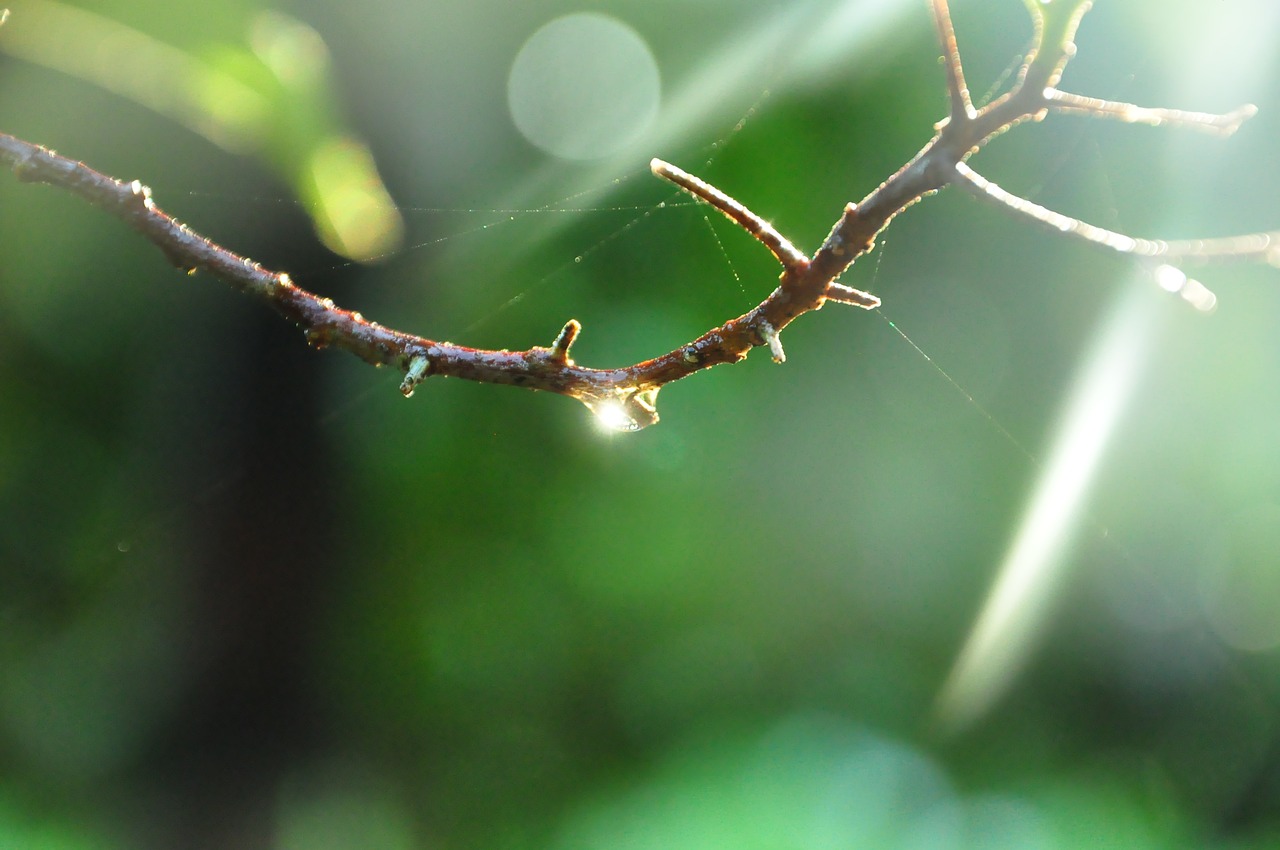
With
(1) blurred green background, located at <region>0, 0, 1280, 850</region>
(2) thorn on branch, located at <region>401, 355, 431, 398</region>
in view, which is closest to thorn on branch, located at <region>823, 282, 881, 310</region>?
(2) thorn on branch, located at <region>401, 355, 431, 398</region>

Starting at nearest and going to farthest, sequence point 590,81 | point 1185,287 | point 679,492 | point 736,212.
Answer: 1. point 1185,287
2. point 736,212
3. point 590,81
4. point 679,492

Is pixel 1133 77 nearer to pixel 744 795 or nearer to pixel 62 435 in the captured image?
pixel 744 795

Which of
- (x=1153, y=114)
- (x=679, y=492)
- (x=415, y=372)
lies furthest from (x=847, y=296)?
(x=679, y=492)

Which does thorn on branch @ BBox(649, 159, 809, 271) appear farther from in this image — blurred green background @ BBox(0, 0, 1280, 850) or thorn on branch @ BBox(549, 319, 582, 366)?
blurred green background @ BBox(0, 0, 1280, 850)

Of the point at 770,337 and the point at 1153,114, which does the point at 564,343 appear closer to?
the point at 770,337

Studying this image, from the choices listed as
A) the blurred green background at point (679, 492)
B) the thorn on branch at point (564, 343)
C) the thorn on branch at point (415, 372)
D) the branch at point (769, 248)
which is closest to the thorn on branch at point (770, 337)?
the branch at point (769, 248)

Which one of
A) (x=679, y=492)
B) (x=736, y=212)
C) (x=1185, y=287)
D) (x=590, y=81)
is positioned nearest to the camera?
(x=1185, y=287)

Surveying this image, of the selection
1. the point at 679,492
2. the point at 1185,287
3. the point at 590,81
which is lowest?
the point at 1185,287
